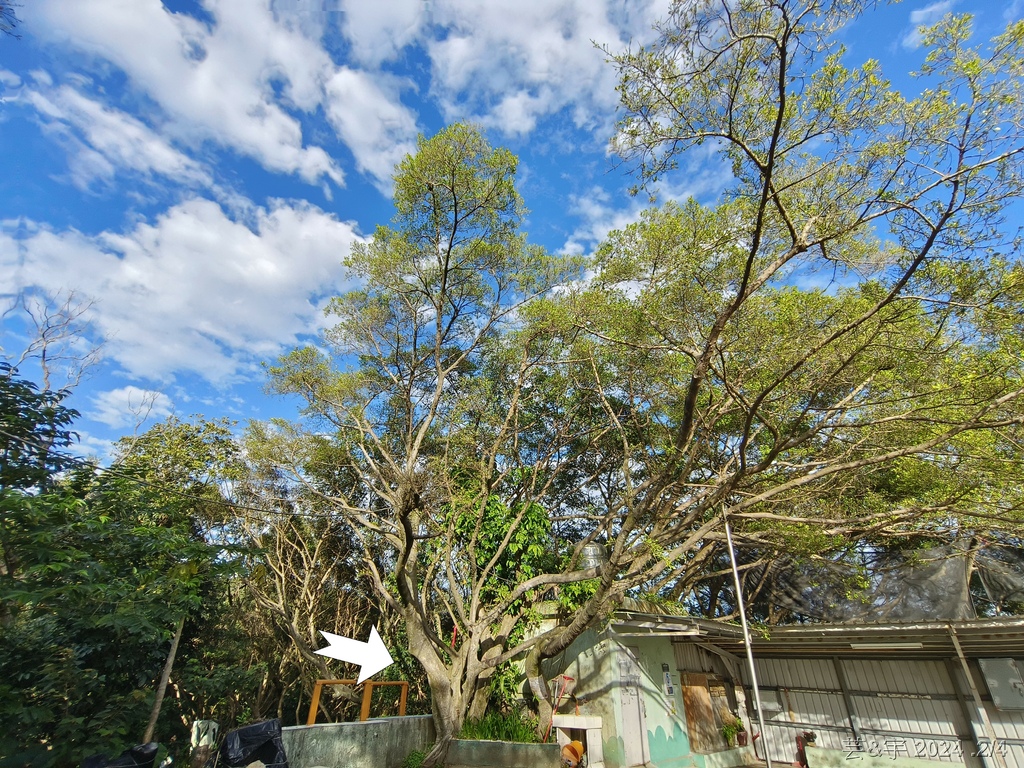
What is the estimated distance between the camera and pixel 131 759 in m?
4.82

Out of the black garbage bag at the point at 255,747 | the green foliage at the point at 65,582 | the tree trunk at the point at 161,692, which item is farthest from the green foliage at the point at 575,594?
the tree trunk at the point at 161,692

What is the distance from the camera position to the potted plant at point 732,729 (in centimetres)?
955

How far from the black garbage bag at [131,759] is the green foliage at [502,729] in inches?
166

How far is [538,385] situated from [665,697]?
21.2 feet

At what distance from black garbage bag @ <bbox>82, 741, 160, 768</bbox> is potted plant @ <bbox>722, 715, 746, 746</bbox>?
31.1ft

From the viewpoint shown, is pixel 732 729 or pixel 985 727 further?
pixel 732 729

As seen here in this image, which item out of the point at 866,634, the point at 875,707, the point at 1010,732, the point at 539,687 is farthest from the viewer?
the point at 875,707

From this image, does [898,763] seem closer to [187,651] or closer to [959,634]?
[959,634]

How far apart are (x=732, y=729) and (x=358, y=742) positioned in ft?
24.3

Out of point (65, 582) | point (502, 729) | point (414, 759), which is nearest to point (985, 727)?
point (502, 729)

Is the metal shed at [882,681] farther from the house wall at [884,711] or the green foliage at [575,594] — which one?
the green foliage at [575,594]

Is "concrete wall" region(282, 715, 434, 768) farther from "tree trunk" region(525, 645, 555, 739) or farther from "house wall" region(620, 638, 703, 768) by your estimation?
"house wall" region(620, 638, 703, 768)

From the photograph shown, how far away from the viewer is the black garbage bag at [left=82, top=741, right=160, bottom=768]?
468 cm

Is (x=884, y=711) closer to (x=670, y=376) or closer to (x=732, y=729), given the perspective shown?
(x=732, y=729)
